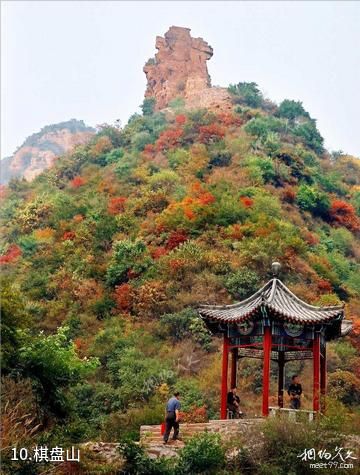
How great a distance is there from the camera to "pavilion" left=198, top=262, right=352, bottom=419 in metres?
15.0

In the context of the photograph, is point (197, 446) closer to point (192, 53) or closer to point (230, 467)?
point (230, 467)

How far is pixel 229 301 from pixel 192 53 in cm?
3911

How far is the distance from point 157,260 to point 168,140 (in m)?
17.1

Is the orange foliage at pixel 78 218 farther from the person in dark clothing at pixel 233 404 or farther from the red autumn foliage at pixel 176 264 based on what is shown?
the person in dark clothing at pixel 233 404

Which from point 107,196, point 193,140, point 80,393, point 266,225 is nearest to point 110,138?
point 193,140

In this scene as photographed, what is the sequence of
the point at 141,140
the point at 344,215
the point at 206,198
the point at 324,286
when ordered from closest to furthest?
the point at 324,286 < the point at 206,198 < the point at 344,215 < the point at 141,140

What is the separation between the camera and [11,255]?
124 feet

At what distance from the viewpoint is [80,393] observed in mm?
24281

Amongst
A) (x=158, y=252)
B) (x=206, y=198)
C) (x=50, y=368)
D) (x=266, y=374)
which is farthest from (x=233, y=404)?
(x=206, y=198)

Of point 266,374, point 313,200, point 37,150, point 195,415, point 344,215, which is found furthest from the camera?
point 37,150

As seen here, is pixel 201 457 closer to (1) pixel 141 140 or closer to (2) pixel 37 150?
(1) pixel 141 140

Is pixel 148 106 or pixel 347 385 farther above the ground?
pixel 148 106

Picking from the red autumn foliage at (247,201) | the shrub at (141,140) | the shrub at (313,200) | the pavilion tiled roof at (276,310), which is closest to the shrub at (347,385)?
the pavilion tiled roof at (276,310)

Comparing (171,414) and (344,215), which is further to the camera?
(344,215)
